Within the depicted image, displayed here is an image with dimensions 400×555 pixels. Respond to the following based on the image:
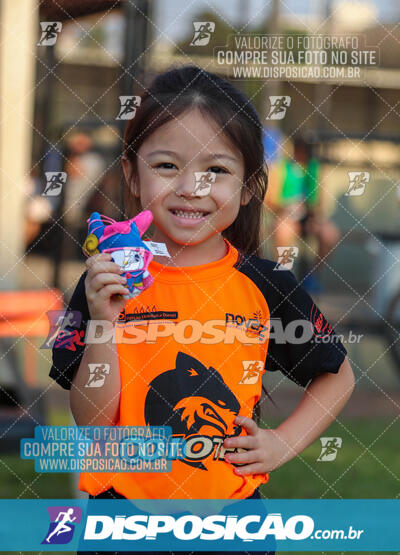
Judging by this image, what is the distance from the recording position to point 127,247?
1464 mm

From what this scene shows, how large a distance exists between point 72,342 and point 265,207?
0.57 m

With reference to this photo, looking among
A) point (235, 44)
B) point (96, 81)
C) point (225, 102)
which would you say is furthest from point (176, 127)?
point (96, 81)

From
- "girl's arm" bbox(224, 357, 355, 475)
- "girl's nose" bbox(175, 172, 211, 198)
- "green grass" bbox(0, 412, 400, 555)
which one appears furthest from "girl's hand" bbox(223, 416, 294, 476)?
"green grass" bbox(0, 412, 400, 555)

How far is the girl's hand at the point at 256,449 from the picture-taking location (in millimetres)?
1549

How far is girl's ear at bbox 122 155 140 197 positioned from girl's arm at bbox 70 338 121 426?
347 mm

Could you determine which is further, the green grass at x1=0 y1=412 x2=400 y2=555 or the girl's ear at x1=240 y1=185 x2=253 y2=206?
the green grass at x1=0 y1=412 x2=400 y2=555

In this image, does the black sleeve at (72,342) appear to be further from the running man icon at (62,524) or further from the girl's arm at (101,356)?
the running man icon at (62,524)

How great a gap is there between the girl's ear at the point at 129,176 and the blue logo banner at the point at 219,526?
588 millimetres

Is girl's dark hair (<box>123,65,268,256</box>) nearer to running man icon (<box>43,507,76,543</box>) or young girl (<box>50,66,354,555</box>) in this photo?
young girl (<box>50,66,354,555</box>)

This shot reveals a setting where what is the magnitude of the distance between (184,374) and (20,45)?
11.4ft

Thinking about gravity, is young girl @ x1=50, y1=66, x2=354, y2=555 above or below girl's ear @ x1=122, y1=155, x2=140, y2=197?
below

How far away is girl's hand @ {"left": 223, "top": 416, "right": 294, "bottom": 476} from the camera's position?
1.55m

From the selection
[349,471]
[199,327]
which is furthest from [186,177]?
[349,471]

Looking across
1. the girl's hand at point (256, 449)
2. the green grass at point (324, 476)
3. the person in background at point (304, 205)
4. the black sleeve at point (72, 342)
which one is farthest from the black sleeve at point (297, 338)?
the person in background at point (304, 205)
